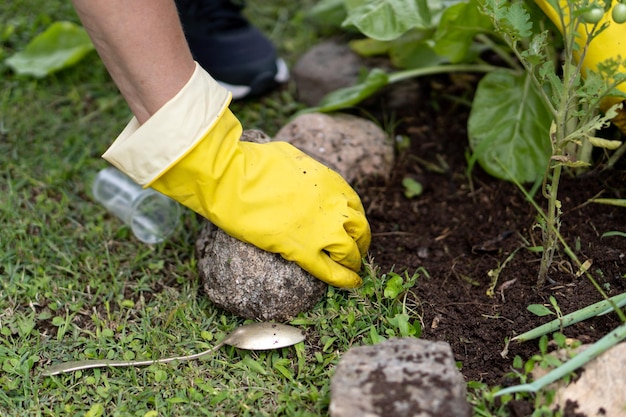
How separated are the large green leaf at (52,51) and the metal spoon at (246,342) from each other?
1.44 metres

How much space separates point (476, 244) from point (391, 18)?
2.39 ft

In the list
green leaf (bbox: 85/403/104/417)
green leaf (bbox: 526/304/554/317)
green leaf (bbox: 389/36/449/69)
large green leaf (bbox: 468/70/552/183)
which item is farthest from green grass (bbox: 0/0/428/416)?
large green leaf (bbox: 468/70/552/183)

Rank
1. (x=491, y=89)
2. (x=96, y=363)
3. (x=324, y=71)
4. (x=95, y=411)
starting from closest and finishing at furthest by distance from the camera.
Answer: (x=95, y=411) → (x=96, y=363) → (x=491, y=89) → (x=324, y=71)

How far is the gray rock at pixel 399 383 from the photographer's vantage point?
55.9 inches

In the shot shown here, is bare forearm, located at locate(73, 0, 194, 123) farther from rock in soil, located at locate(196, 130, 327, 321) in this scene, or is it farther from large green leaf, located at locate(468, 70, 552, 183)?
large green leaf, located at locate(468, 70, 552, 183)

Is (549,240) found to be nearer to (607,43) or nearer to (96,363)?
(607,43)

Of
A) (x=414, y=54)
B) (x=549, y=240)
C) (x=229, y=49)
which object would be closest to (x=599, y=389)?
(x=549, y=240)

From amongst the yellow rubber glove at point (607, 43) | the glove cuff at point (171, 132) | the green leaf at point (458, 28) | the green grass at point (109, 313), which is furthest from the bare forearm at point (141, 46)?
the yellow rubber glove at point (607, 43)

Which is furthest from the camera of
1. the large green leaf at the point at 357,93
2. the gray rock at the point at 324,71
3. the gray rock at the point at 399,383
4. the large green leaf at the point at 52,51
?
the large green leaf at the point at 52,51

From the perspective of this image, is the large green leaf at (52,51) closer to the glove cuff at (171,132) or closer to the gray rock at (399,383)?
the glove cuff at (171,132)

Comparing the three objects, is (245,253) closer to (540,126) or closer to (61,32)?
(540,126)

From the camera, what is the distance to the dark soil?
5.79 feet

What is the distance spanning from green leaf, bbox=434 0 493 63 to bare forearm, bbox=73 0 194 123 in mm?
849

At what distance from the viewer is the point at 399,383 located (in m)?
1.47
